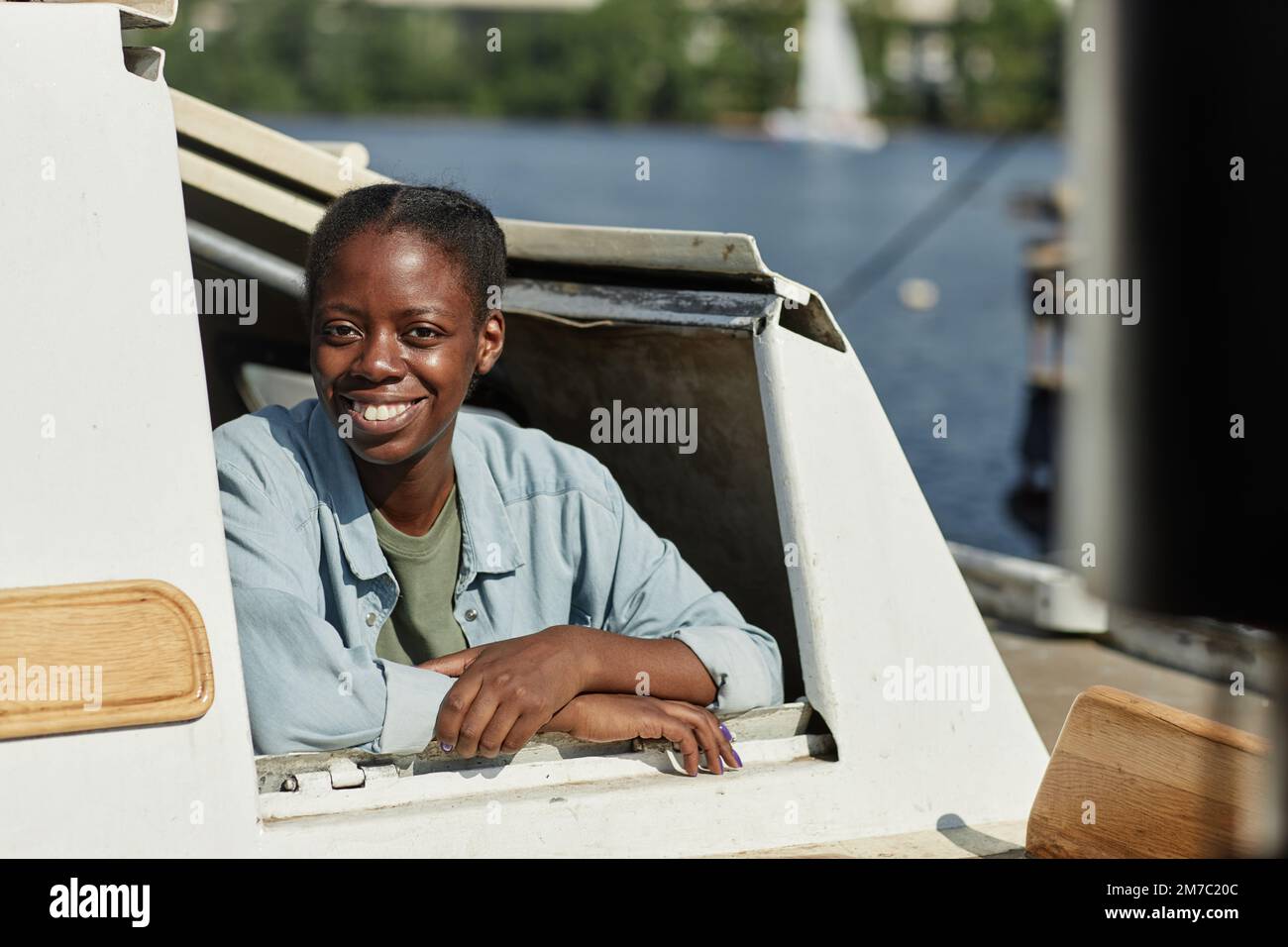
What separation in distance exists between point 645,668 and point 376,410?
642mm

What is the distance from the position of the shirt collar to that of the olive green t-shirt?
0.04m

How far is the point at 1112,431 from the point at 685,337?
2572 millimetres

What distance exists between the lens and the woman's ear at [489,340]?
122 inches

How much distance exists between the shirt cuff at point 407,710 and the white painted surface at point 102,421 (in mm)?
279

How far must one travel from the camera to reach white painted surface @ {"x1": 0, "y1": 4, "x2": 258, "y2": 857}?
2328 millimetres

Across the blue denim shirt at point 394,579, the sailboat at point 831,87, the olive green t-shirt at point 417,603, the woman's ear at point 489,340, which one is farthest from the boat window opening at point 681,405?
the sailboat at point 831,87

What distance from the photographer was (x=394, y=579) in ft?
9.88

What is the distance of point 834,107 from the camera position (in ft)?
209

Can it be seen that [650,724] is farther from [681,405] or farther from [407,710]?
[681,405]

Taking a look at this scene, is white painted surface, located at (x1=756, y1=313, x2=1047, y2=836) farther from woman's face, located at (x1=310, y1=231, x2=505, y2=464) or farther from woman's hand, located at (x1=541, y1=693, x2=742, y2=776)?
woman's face, located at (x1=310, y1=231, x2=505, y2=464)
